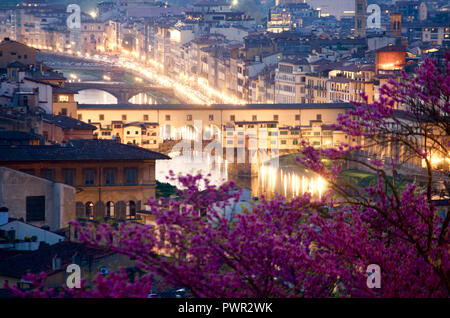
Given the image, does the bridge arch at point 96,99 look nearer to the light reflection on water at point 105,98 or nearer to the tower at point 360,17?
the light reflection on water at point 105,98

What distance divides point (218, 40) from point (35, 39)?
31.2 meters

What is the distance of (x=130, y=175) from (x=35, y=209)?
16.2ft

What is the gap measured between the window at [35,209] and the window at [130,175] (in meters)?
4.72

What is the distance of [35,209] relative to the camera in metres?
14.7

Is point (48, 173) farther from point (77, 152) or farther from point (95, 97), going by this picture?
point (95, 97)

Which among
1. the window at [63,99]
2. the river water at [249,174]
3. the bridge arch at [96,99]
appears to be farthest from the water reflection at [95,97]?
the window at [63,99]

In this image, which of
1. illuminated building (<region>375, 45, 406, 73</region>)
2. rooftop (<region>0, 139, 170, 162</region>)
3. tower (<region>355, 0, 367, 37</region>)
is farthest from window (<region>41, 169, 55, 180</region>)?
tower (<region>355, 0, 367, 37</region>)

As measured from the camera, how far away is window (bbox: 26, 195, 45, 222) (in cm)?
1466

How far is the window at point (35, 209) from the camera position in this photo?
577 inches

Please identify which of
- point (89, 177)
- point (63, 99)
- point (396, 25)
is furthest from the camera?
point (396, 25)

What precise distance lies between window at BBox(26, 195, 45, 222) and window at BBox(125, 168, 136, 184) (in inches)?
186

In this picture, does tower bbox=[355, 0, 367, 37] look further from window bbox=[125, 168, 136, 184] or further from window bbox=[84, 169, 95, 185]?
window bbox=[84, 169, 95, 185]

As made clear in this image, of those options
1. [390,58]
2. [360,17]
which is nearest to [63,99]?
[390,58]
